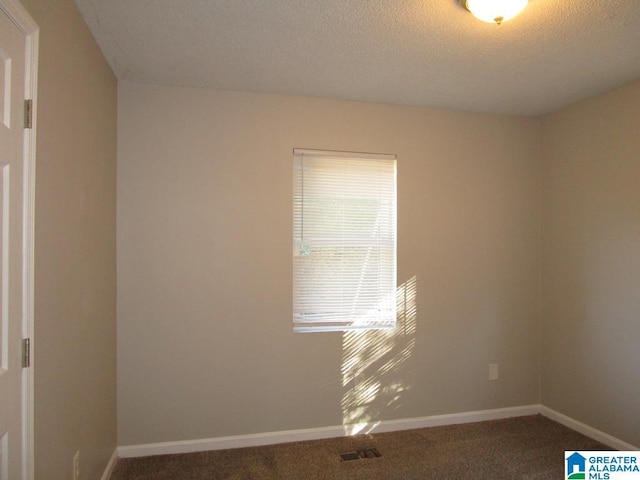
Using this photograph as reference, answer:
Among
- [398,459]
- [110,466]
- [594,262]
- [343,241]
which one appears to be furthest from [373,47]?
[110,466]

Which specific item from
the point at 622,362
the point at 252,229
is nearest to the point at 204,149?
the point at 252,229

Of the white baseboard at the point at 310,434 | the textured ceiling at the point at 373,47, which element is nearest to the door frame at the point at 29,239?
the textured ceiling at the point at 373,47

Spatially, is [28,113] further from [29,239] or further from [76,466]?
[76,466]

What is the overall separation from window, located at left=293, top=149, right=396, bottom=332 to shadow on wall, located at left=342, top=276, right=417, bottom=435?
0.28 ft

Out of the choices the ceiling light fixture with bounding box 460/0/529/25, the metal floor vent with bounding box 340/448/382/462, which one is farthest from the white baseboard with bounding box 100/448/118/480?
the ceiling light fixture with bounding box 460/0/529/25

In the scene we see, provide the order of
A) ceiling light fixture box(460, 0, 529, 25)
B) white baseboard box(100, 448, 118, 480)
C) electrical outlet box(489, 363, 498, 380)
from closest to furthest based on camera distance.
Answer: ceiling light fixture box(460, 0, 529, 25) < white baseboard box(100, 448, 118, 480) < electrical outlet box(489, 363, 498, 380)

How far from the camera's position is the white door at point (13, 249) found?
1.27 meters

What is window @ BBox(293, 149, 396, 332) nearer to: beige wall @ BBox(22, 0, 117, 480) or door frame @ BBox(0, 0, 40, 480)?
beige wall @ BBox(22, 0, 117, 480)

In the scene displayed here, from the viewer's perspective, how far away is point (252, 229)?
2.89 metres

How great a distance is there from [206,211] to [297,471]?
1.81m

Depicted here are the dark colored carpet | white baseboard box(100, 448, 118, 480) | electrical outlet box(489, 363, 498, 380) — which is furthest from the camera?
electrical outlet box(489, 363, 498, 380)

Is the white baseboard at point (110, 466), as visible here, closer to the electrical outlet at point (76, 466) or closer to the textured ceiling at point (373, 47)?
the electrical outlet at point (76, 466)

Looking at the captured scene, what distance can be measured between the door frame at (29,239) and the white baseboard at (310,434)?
1402 mm

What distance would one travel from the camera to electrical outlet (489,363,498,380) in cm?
335
